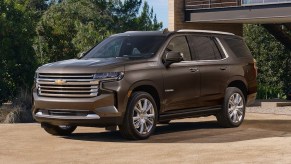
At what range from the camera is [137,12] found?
4556 centimetres

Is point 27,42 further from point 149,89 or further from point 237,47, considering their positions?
point 149,89

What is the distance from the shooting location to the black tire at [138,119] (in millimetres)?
11227

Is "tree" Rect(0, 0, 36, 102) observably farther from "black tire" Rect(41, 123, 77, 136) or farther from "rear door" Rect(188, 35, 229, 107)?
"rear door" Rect(188, 35, 229, 107)

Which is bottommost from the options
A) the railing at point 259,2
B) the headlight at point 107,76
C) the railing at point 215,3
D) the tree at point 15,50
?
the tree at point 15,50

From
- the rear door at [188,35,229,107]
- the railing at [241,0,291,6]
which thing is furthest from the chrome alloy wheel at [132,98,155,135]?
the railing at [241,0,291,6]

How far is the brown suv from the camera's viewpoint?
11062 mm

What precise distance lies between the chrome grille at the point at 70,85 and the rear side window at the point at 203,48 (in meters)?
2.58

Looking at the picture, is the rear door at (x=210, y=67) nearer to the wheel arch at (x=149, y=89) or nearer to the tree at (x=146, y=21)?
the wheel arch at (x=149, y=89)

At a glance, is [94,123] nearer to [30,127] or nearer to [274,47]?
[30,127]

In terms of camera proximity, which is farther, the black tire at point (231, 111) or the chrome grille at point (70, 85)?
the black tire at point (231, 111)

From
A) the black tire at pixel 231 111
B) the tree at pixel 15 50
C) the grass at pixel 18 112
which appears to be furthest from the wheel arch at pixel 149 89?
the tree at pixel 15 50

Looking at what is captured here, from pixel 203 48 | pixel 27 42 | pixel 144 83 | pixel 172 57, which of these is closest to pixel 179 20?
pixel 27 42

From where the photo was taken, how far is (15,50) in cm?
2536

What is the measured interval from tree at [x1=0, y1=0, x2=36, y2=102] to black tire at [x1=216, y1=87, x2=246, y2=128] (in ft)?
41.7
